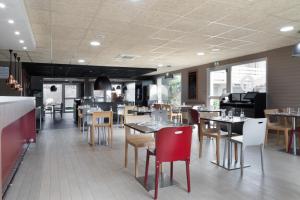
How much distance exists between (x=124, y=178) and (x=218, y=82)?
22.7ft

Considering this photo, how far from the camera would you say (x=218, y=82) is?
362 inches

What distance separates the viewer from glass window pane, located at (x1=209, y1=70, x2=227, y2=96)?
347 inches

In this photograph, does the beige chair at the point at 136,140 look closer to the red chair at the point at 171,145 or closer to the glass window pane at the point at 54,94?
the red chair at the point at 171,145

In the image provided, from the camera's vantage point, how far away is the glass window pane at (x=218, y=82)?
8817mm

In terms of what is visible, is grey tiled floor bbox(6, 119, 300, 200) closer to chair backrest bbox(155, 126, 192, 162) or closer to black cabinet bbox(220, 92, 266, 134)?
chair backrest bbox(155, 126, 192, 162)

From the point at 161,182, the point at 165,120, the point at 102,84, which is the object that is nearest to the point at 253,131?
the point at 165,120

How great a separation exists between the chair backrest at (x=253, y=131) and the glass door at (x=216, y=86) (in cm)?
523

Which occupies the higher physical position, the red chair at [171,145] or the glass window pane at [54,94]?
the glass window pane at [54,94]

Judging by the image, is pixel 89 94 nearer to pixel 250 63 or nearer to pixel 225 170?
pixel 250 63

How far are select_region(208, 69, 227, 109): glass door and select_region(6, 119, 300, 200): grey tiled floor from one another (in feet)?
14.1

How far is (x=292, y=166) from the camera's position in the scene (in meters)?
4.00

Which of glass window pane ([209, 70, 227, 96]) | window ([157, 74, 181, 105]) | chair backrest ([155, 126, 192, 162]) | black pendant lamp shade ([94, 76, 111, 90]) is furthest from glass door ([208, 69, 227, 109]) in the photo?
chair backrest ([155, 126, 192, 162])

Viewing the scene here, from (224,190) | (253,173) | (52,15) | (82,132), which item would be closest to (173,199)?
(224,190)

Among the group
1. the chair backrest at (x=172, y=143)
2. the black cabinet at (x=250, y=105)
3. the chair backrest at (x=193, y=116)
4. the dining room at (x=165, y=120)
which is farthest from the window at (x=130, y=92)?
the chair backrest at (x=172, y=143)
